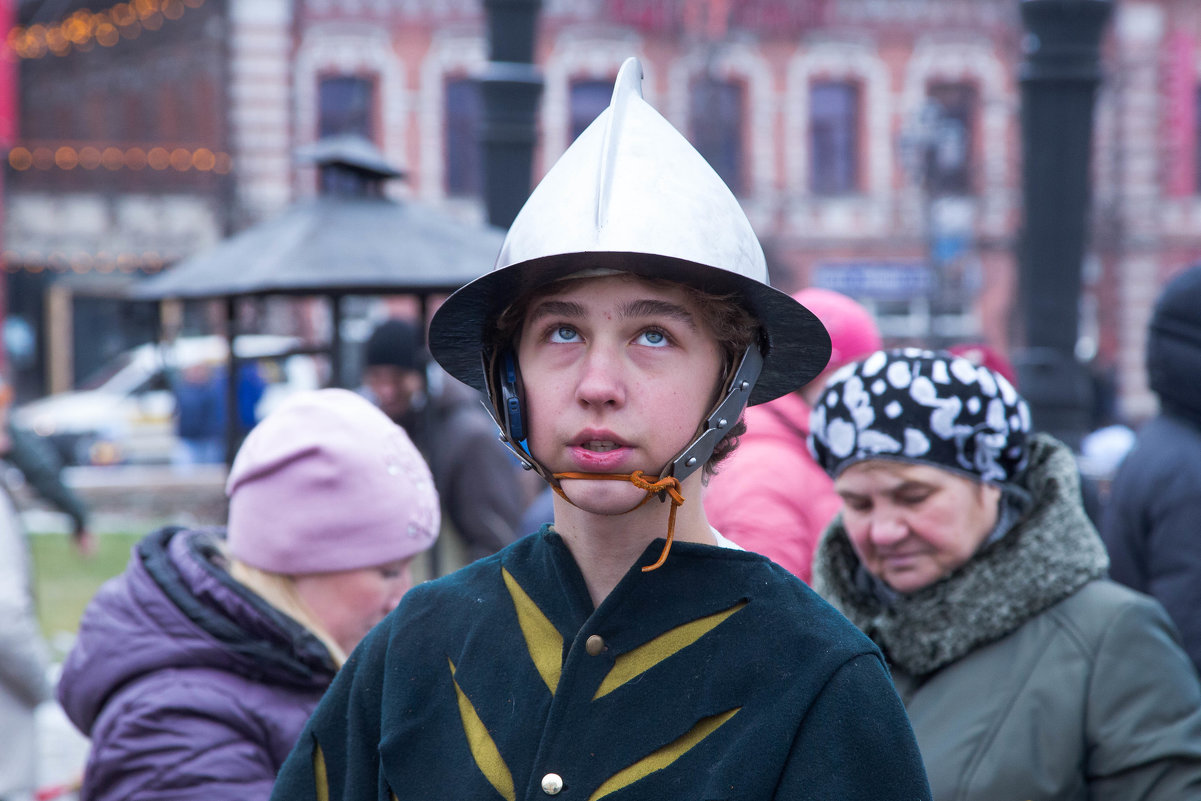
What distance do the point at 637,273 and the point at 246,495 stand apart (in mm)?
1165

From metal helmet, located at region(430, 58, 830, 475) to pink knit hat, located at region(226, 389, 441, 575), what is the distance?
0.75 metres

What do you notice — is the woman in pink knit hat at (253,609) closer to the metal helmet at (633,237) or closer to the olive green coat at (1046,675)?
the metal helmet at (633,237)

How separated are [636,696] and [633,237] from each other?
518mm

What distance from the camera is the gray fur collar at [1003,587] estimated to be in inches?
90.9

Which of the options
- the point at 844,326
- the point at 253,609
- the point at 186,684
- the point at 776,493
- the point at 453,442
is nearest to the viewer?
the point at 186,684

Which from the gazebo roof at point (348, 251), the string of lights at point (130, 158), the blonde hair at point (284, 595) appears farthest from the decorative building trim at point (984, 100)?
the blonde hair at point (284, 595)

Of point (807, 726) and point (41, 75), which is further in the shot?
point (41, 75)

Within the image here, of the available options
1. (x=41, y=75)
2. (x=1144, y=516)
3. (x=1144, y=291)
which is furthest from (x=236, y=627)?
(x=1144, y=291)

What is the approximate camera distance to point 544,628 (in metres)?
1.54

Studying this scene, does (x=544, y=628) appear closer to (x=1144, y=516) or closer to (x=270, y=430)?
(x=270, y=430)

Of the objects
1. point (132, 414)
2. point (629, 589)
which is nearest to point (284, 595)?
point (629, 589)

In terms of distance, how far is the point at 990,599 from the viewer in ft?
7.64

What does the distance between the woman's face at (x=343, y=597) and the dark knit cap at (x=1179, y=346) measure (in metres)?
2.14

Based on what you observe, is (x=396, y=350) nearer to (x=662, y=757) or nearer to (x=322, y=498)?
(x=322, y=498)
